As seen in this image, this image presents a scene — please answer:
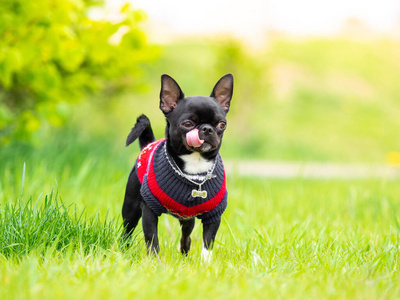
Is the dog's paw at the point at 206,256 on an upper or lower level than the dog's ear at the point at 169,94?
lower

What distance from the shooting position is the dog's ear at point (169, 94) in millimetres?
2990

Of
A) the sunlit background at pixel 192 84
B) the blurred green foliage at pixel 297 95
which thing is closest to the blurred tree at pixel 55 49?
the sunlit background at pixel 192 84

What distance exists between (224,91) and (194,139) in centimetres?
58

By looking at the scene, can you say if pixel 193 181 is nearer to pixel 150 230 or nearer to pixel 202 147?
pixel 202 147

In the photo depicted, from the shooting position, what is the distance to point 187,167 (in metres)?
2.97

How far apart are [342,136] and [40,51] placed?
1552cm

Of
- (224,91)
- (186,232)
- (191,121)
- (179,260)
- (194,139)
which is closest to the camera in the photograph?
(194,139)

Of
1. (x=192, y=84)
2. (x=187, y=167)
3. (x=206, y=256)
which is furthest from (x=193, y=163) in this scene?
(x=192, y=84)

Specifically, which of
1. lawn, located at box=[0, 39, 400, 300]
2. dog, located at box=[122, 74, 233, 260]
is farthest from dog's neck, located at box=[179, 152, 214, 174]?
lawn, located at box=[0, 39, 400, 300]

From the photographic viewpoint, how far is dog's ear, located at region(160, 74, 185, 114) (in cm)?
299

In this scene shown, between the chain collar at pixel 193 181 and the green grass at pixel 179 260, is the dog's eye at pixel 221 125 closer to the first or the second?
the chain collar at pixel 193 181

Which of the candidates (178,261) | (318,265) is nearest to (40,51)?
(178,261)

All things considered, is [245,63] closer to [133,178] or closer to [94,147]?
[94,147]

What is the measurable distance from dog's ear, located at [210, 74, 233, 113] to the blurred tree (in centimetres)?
150
